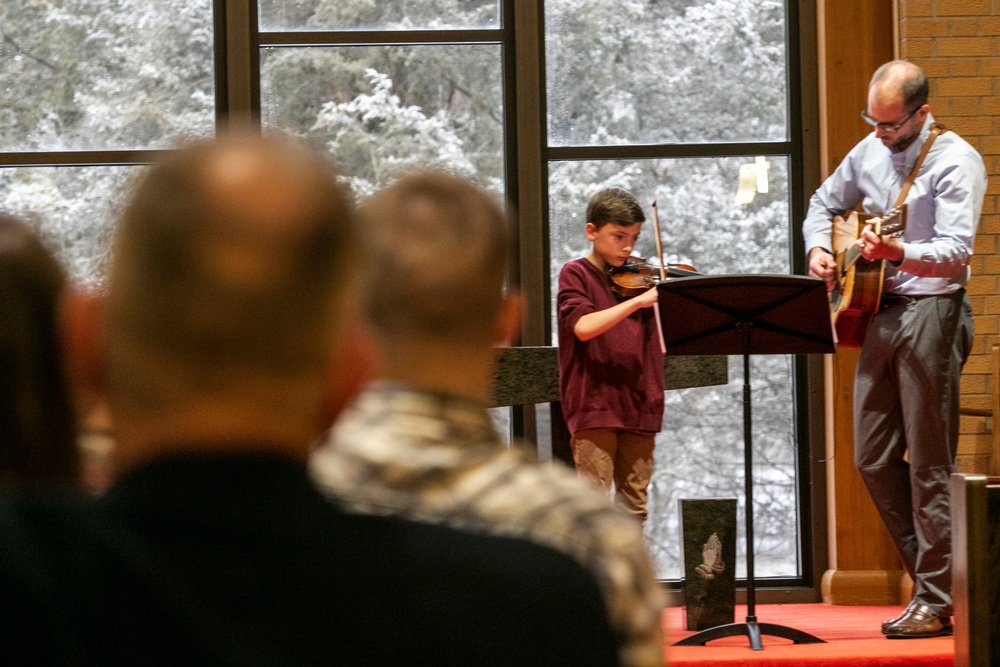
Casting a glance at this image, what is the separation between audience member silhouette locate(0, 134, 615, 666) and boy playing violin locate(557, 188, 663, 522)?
4178 mm

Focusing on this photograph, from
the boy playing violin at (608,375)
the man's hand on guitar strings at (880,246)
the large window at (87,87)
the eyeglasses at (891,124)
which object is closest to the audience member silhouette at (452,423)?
the man's hand on guitar strings at (880,246)

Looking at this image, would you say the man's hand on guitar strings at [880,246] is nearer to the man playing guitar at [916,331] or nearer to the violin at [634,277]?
the man playing guitar at [916,331]

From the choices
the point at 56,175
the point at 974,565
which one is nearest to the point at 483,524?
the point at 974,565

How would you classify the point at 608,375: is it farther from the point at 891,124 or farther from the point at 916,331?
the point at 891,124

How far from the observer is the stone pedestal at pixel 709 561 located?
514 centimetres

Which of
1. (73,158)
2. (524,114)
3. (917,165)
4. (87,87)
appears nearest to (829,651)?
(917,165)

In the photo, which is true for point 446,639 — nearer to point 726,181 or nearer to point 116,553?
point 116,553

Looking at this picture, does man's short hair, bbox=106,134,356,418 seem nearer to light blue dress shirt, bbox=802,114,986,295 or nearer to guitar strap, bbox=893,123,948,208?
light blue dress shirt, bbox=802,114,986,295

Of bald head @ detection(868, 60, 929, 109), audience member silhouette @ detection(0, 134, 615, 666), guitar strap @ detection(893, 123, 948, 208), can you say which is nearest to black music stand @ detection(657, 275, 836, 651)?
guitar strap @ detection(893, 123, 948, 208)

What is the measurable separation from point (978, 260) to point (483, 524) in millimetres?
5453

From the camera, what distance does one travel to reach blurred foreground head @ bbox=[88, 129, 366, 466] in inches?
27.8

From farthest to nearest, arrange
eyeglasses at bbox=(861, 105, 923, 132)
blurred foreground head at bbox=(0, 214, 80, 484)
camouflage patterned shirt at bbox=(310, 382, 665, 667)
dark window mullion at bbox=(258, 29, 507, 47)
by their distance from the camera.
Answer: dark window mullion at bbox=(258, 29, 507, 47), eyeglasses at bbox=(861, 105, 923, 132), blurred foreground head at bbox=(0, 214, 80, 484), camouflage patterned shirt at bbox=(310, 382, 665, 667)

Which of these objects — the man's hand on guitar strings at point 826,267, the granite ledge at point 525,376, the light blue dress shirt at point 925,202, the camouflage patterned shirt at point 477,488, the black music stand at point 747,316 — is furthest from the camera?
the granite ledge at point 525,376

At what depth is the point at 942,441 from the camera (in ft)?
15.4
